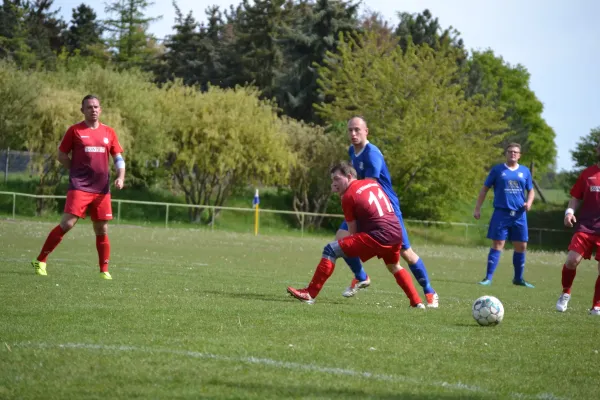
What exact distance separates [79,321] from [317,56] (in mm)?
56498

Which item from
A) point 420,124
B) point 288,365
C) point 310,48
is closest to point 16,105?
point 420,124

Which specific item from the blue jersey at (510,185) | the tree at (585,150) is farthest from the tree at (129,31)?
the blue jersey at (510,185)

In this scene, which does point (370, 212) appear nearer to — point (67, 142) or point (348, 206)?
point (348, 206)

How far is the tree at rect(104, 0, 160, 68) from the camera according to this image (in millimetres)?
70938

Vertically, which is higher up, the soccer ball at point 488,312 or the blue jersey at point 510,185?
the blue jersey at point 510,185

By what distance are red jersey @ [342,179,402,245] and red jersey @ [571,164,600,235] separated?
272 centimetres

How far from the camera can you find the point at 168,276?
1321cm

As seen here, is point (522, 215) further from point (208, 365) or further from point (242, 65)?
point (242, 65)

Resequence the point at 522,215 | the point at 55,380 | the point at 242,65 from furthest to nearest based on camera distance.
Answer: the point at 242,65, the point at 522,215, the point at 55,380

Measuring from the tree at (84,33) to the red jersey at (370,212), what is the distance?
215 feet

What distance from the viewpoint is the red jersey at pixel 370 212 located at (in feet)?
31.1

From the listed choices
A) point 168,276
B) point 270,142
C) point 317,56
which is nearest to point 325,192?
point 270,142

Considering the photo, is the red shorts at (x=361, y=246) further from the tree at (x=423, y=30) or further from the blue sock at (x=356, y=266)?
the tree at (x=423, y=30)

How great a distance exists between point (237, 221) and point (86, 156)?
34.0 meters
